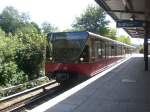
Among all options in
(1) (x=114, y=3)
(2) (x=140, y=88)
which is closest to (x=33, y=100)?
(2) (x=140, y=88)

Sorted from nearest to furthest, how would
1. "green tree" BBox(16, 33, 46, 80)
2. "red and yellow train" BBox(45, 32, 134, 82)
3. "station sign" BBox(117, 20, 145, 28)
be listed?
"red and yellow train" BBox(45, 32, 134, 82)
"green tree" BBox(16, 33, 46, 80)
"station sign" BBox(117, 20, 145, 28)

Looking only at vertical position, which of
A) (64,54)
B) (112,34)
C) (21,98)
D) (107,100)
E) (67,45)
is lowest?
(21,98)

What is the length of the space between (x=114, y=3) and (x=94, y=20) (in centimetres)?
6145

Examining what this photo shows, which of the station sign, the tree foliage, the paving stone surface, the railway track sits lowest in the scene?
the railway track

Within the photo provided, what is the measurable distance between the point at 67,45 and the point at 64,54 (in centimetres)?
51

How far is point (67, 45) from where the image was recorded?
18922 millimetres

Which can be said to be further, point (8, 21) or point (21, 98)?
point (8, 21)

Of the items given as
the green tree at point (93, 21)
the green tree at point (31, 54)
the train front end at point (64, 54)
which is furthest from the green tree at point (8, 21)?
the train front end at point (64, 54)

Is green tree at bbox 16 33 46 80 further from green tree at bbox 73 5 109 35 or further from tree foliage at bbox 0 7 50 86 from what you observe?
green tree at bbox 73 5 109 35

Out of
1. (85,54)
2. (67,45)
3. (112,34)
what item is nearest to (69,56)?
→ (67,45)

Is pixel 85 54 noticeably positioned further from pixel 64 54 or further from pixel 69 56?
pixel 64 54

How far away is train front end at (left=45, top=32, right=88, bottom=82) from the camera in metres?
18.4

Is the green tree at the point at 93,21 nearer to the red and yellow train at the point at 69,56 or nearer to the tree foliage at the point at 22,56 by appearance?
the tree foliage at the point at 22,56

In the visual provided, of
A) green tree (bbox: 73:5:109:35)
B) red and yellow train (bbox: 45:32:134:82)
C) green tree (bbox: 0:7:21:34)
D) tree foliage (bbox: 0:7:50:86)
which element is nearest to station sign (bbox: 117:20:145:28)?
tree foliage (bbox: 0:7:50:86)
